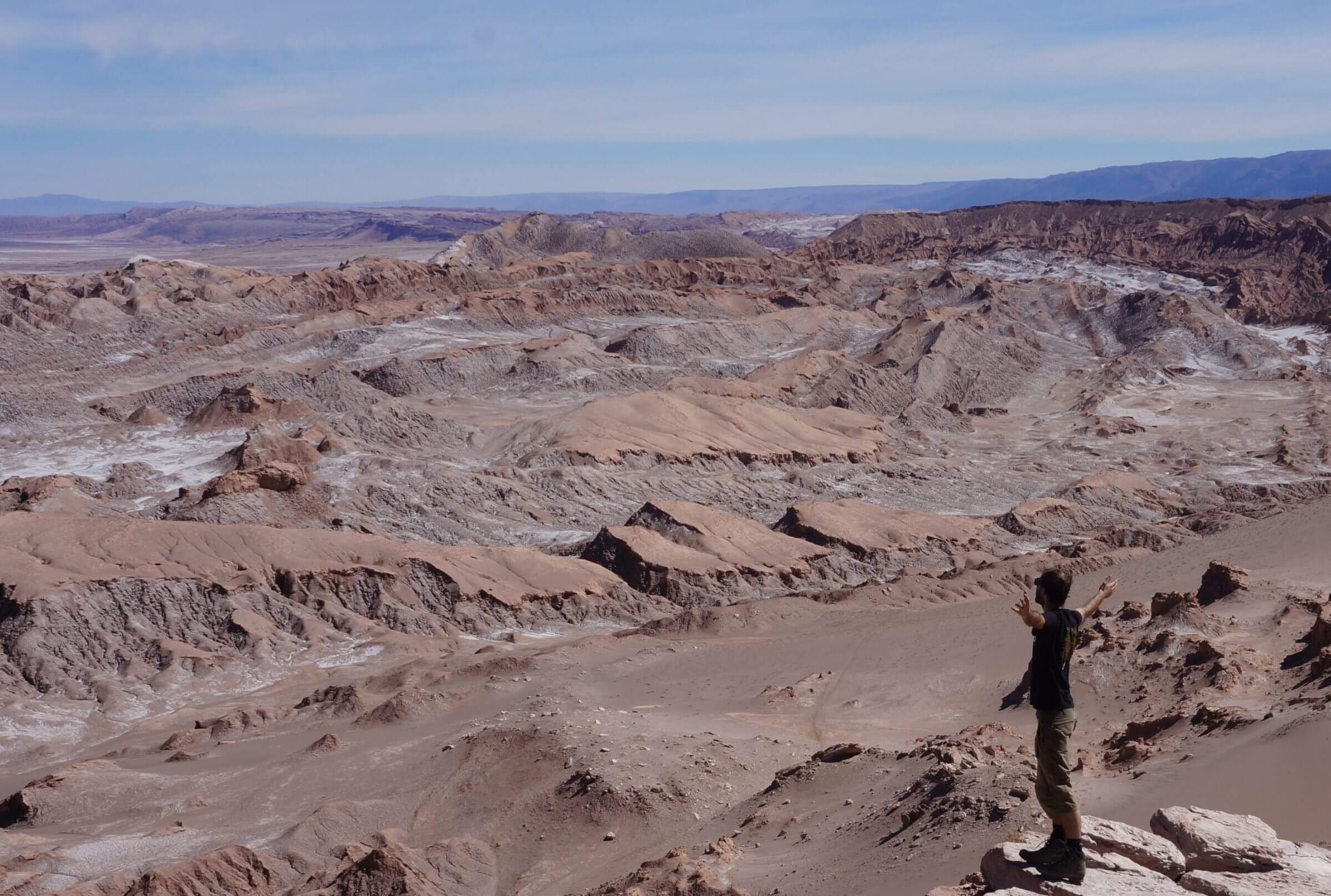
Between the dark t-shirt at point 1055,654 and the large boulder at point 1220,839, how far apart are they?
3.71 feet

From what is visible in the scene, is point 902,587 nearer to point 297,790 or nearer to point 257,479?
point 297,790

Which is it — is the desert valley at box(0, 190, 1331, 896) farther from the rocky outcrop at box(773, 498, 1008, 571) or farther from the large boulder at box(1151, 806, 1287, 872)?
the rocky outcrop at box(773, 498, 1008, 571)

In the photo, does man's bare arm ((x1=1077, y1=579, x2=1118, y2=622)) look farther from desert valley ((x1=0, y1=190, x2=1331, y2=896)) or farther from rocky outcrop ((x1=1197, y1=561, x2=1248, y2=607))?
rocky outcrop ((x1=1197, y1=561, x2=1248, y2=607))

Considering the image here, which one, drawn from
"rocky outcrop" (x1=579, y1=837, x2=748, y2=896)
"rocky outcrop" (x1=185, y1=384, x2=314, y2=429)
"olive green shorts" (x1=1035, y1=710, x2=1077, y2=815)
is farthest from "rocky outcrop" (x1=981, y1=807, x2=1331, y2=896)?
"rocky outcrop" (x1=185, y1=384, x2=314, y2=429)

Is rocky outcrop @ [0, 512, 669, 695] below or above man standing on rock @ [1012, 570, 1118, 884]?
below

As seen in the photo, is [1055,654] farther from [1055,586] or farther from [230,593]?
[230,593]

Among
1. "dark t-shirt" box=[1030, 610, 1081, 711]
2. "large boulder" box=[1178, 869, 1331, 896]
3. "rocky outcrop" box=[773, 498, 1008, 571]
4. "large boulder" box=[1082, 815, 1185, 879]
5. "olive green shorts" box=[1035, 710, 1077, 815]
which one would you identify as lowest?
"rocky outcrop" box=[773, 498, 1008, 571]

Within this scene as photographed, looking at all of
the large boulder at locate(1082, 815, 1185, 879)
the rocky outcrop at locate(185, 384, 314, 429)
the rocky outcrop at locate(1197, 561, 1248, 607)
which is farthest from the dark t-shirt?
the rocky outcrop at locate(185, 384, 314, 429)

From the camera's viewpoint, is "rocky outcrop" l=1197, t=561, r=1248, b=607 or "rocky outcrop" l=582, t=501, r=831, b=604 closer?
"rocky outcrop" l=1197, t=561, r=1248, b=607

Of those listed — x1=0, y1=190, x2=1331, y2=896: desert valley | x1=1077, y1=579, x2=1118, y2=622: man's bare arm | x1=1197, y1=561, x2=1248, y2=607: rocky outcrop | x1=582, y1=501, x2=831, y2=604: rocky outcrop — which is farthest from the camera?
x1=582, y1=501, x2=831, y2=604: rocky outcrop

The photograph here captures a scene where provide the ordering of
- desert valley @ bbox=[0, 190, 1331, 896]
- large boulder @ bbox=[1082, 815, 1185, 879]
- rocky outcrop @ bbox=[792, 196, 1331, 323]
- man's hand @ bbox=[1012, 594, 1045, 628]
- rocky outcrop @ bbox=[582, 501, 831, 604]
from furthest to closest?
rocky outcrop @ bbox=[792, 196, 1331, 323]
rocky outcrop @ bbox=[582, 501, 831, 604]
desert valley @ bbox=[0, 190, 1331, 896]
large boulder @ bbox=[1082, 815, 1185, 879]
man's hand @ bbox=[1012, 594, 1045, 628]

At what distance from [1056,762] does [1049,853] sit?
404mm

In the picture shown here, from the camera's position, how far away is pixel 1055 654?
532cm

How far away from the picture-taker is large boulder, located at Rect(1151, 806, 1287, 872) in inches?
222
